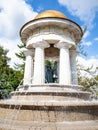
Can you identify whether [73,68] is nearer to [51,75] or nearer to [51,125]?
[51,75]

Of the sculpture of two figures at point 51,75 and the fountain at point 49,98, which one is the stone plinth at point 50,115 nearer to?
the fountain at point 49,98

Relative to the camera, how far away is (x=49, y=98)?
6.63 meters

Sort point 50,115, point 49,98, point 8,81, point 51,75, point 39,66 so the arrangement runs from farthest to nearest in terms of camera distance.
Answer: point 8,81 < point 51,75 < point 39,66 < point 49,98 < point 50,115

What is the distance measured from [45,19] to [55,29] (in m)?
0.85

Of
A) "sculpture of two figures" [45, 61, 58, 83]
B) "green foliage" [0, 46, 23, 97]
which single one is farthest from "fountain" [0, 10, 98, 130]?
"green foliage" [0, 46, 23, 97]

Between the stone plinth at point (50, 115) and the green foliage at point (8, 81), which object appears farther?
the green foliage at point (8, 81)

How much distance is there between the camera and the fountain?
17.7 feet

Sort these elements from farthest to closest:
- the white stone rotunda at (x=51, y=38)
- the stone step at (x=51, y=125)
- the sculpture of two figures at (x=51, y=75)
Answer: the sculpture of two figures at (x=51, y=75) → the white stone rotunda at (x=51, y=38) → the stone step at (x=51, y=125)

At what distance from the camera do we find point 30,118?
5500mm

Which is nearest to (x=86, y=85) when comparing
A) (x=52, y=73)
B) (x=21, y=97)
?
(x=52, y=73)

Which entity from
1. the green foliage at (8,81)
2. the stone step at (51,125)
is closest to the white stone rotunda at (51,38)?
the stone step at (51,125)

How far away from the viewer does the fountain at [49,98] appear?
5.39 m

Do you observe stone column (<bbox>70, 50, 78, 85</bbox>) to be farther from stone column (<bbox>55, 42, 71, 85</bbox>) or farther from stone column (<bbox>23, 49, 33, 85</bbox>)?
stone column (<bbox>23, 49, 33, 85</bbox>)

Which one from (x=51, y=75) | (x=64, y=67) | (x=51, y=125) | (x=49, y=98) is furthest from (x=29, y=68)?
(x=51, y=125)
